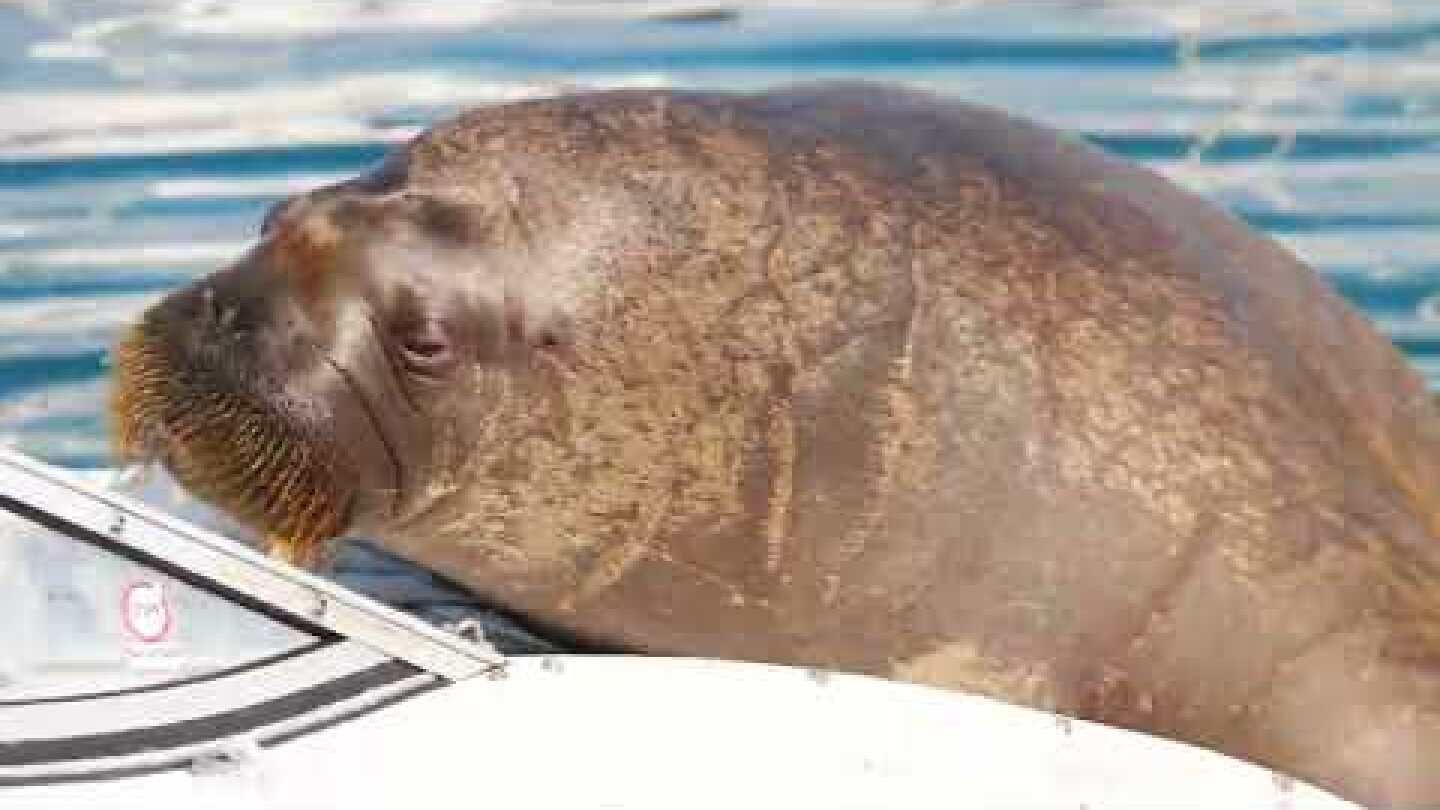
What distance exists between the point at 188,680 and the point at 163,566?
0.49ft

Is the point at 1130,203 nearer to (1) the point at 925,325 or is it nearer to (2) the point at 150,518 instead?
(1) the point at 925,325

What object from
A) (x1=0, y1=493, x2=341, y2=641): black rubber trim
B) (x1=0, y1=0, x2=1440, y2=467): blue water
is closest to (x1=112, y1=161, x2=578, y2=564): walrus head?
(x1=0, y1=493, x2=341, y2=641): black rubber trim

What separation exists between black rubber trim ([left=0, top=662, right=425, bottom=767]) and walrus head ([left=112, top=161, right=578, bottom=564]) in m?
0.35

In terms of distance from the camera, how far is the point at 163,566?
4.31 m

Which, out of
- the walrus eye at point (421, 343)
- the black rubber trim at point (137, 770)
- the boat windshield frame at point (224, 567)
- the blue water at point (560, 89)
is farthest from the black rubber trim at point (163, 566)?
the blue water at point (560, 89)

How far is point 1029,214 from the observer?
5.03 m

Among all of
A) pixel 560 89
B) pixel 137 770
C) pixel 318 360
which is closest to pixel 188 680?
pixel 137 770

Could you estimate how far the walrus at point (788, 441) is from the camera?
467 cm

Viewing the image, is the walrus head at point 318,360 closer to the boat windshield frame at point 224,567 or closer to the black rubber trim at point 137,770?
the boat windshield frame at point 224,567

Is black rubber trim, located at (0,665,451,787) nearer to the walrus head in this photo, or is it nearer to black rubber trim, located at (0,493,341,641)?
black rubber trim, located at (0,493,341,641)

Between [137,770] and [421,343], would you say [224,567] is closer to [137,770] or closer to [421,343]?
[137,770]

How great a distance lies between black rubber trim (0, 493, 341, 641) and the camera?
4.25 m

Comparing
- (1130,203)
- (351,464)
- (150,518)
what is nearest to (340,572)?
(351,464)

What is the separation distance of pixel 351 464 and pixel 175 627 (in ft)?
1.34
